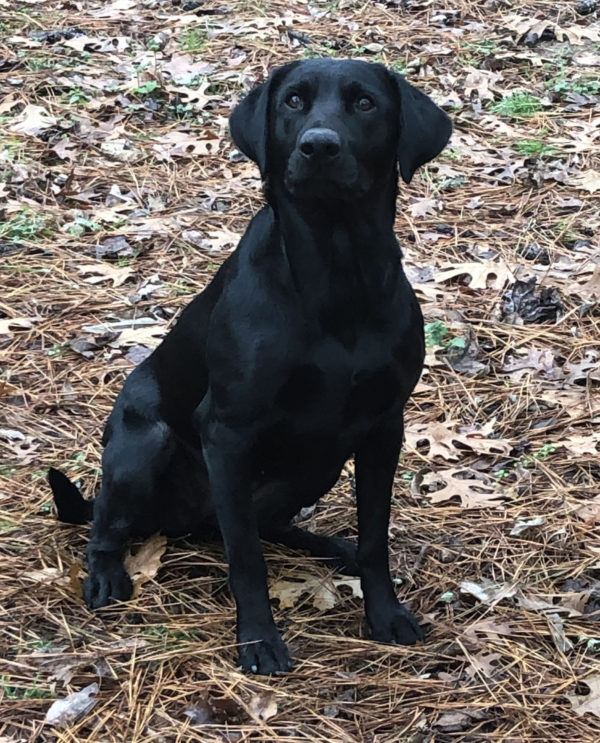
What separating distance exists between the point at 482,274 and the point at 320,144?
8.90 feet

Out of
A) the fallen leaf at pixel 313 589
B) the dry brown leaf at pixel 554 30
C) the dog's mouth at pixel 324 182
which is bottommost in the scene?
the fallen leaf at pixel 313 589

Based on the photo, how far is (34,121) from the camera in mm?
6391

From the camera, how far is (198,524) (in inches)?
131

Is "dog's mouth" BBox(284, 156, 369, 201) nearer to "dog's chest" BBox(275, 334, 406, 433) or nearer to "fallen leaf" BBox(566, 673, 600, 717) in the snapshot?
"dog's chest" BBox(275, 334, 406, 433)

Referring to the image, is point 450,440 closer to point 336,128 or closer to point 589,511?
point 589,511

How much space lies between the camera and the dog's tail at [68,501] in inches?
127

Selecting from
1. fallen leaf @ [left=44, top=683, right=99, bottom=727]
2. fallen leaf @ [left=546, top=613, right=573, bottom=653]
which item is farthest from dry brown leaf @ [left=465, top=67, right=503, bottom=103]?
fallen leaf @ [left=44, top=683, right=99, bottom=727]

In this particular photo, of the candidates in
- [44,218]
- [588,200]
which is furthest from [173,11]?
[588,200]

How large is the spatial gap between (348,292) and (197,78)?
4.80 metres

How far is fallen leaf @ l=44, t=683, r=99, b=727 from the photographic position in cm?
259

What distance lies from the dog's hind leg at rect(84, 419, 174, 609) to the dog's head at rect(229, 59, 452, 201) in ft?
3.09

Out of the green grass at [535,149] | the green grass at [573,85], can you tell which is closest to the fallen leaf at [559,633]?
the green grass at [535,149]

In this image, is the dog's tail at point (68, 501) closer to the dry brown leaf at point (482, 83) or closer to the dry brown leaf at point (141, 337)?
the dry brown leaf at point (141, 337)

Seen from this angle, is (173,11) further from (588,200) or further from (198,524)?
(198,524)
